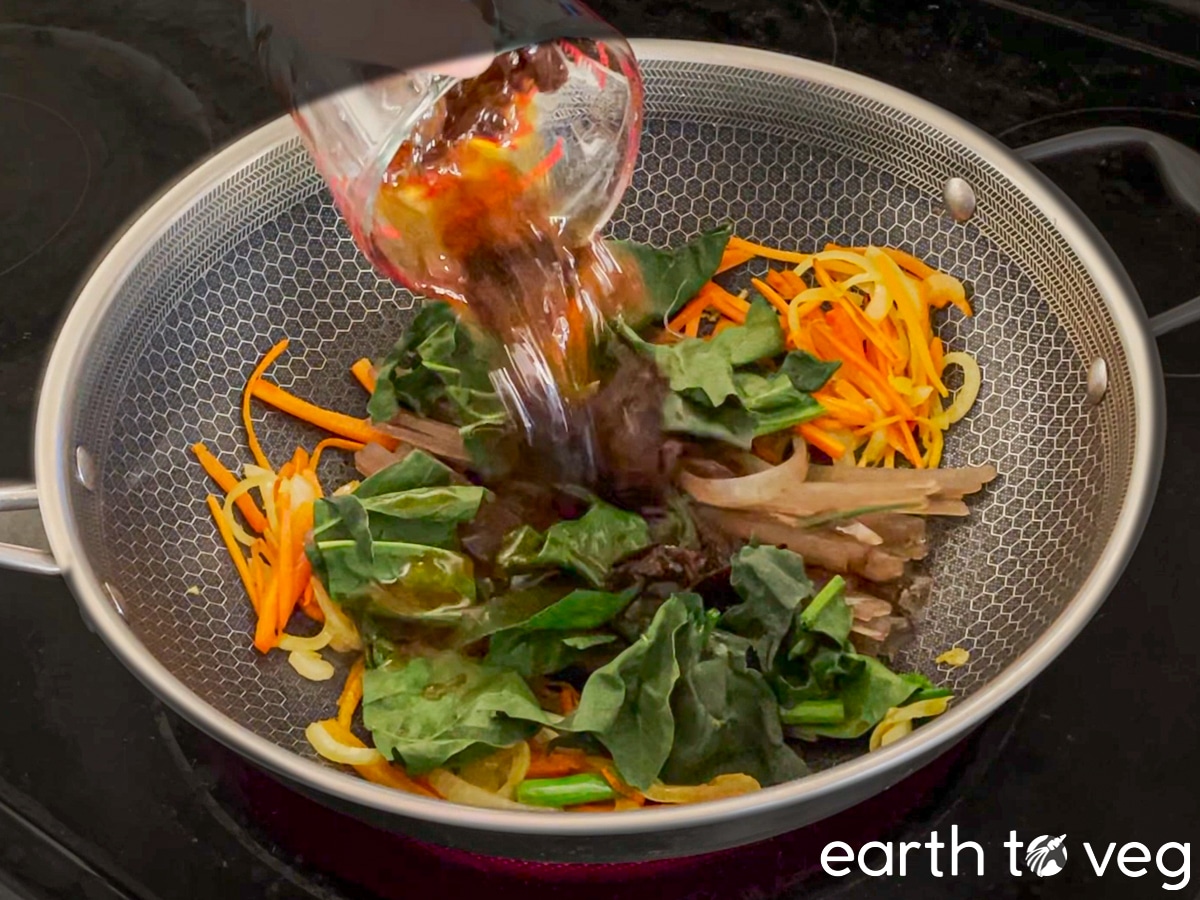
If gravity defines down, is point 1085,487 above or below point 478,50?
below

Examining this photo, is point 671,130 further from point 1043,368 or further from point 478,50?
point 478,50

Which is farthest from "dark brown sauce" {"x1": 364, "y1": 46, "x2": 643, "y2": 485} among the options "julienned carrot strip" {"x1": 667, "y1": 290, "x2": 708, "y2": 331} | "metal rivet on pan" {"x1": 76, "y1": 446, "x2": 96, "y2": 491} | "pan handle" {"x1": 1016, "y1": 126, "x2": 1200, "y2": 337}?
"pan handle" {"x1": 1016, "y1": 126, "x2": 1200, "y2": 337}

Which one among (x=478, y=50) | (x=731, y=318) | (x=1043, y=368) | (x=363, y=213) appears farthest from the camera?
(x=731, y=318)

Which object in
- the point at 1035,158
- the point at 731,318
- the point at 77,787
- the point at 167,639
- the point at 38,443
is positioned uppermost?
the point at 1035,158

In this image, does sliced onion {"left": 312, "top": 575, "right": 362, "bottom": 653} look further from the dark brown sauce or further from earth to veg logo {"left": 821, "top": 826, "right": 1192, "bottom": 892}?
earth to veg logo {"left": 821, "top": 826, "right": 1192, "bottom": 892}

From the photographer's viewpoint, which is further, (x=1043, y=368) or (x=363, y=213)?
(x=1043, y=368)

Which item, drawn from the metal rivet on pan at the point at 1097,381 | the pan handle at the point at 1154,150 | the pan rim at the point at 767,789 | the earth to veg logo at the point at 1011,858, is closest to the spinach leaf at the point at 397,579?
the pan rim at the point at 767,789

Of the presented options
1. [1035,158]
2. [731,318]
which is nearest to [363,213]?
[731,318]
